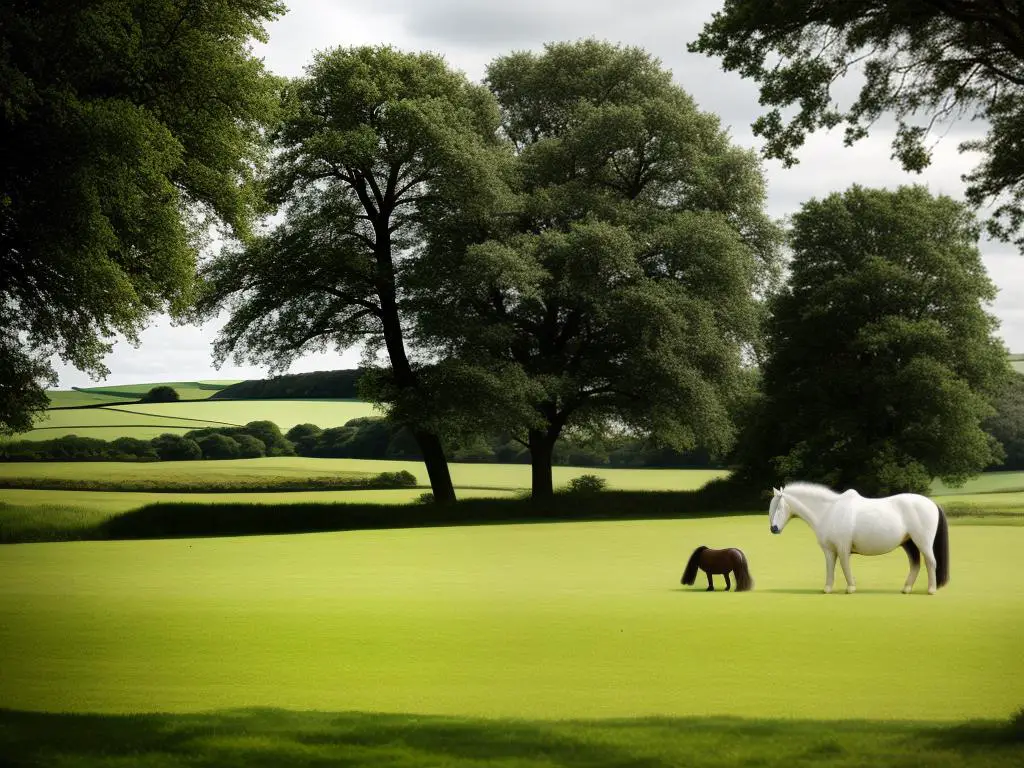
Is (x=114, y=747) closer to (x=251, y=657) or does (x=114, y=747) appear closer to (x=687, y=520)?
(x=251, y=657)

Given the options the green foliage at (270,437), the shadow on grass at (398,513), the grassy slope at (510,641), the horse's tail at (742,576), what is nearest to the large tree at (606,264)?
the shadow on grass at (398,513)

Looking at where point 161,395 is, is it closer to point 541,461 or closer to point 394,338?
point 394,338

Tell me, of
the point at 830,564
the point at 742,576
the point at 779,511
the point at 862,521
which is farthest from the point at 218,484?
the point at 862,521

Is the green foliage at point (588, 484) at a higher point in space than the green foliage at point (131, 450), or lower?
lower

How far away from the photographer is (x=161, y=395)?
161ft

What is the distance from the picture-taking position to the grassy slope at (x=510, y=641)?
10961 millimetres

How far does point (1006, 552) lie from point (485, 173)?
74.7 feet

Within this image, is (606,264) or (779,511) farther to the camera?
(606,264)

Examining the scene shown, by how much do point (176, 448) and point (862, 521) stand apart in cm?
3319

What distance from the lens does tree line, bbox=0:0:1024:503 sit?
40938 millimetres

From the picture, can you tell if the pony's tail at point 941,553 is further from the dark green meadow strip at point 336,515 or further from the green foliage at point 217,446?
the green foliage at point 217,446

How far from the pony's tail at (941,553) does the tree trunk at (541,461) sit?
2834 centimetres

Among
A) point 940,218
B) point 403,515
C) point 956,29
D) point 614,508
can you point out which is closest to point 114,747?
point 956,29

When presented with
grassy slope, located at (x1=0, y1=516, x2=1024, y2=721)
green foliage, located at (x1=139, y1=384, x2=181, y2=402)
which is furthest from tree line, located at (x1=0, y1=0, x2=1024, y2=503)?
grassy slope, located at (x1=0, y1=516, x2=1024, y2=721)
